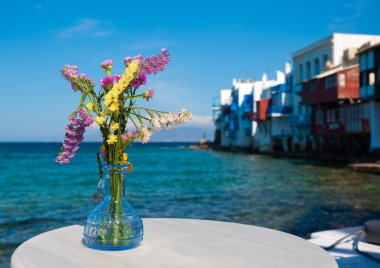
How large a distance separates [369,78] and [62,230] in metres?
30.2

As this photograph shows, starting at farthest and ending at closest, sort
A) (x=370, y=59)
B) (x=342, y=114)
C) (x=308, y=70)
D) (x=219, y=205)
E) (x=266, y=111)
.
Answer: (x=266, y=111), (x=308, y=70), (x=342, y=114), (x=370, y=59), (x=219, y=205)

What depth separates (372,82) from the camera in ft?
99.5

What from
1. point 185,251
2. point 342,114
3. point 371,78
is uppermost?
point 371,78

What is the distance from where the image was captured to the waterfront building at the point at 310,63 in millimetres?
40781

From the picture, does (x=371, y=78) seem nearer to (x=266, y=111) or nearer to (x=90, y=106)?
(x=266, y=111)

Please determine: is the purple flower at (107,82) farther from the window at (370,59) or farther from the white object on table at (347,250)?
the window at (370,59)

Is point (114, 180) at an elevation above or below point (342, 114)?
below

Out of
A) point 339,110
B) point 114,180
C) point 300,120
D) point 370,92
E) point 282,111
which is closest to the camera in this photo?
point 114,180

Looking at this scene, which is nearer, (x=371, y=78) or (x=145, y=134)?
(x=145, y=134)

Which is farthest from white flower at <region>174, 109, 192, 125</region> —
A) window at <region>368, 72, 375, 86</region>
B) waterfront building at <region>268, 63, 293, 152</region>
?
waterfront building at <region>268, 63, 293, 152</region>

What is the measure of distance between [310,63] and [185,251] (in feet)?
147

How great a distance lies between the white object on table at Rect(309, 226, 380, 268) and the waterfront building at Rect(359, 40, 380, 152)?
26261 millimetres

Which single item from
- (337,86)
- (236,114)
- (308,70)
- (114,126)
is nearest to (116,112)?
(114,126)

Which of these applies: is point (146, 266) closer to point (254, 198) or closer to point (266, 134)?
point (254, 198)
